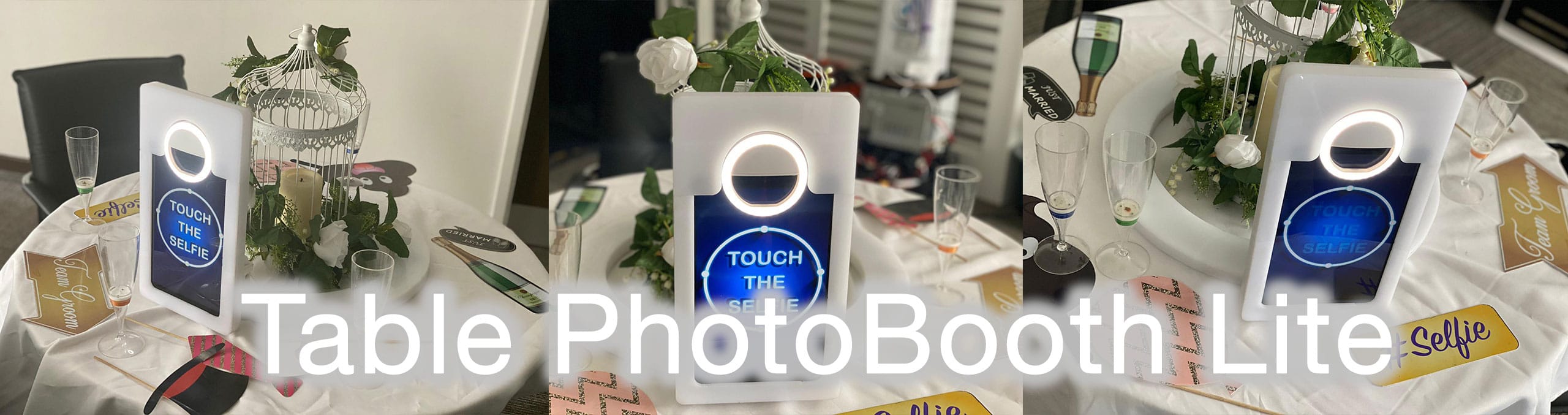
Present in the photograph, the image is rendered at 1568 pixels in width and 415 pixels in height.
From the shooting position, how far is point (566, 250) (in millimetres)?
1391

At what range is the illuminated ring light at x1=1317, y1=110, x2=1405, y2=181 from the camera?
1111 mm

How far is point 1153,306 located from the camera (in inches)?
50.9

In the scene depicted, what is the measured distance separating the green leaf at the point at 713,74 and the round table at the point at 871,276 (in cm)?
31

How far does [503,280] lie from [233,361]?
1.13 ft

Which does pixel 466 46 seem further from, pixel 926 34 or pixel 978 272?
pixel 926 34

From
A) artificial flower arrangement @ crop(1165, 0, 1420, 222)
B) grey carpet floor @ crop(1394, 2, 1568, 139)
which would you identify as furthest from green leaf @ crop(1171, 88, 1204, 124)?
grey carpet floor @ crop(1394, 2, 1568, 139)

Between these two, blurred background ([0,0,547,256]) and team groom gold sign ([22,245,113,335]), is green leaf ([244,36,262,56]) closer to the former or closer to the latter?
blurred background ([0,0,547,256])

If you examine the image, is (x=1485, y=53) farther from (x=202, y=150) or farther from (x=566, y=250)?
(x=202, y=150)

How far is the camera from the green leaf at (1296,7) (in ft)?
4.11

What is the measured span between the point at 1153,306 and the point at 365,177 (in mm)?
1053

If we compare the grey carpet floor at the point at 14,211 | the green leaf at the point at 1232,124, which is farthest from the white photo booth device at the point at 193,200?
the green leaf at the point at 1232,124

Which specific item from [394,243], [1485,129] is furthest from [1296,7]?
[394,243]

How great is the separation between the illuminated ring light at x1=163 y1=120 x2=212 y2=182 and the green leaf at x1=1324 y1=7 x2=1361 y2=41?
1.36 meters

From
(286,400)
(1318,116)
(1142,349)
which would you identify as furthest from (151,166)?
(1318,116)
